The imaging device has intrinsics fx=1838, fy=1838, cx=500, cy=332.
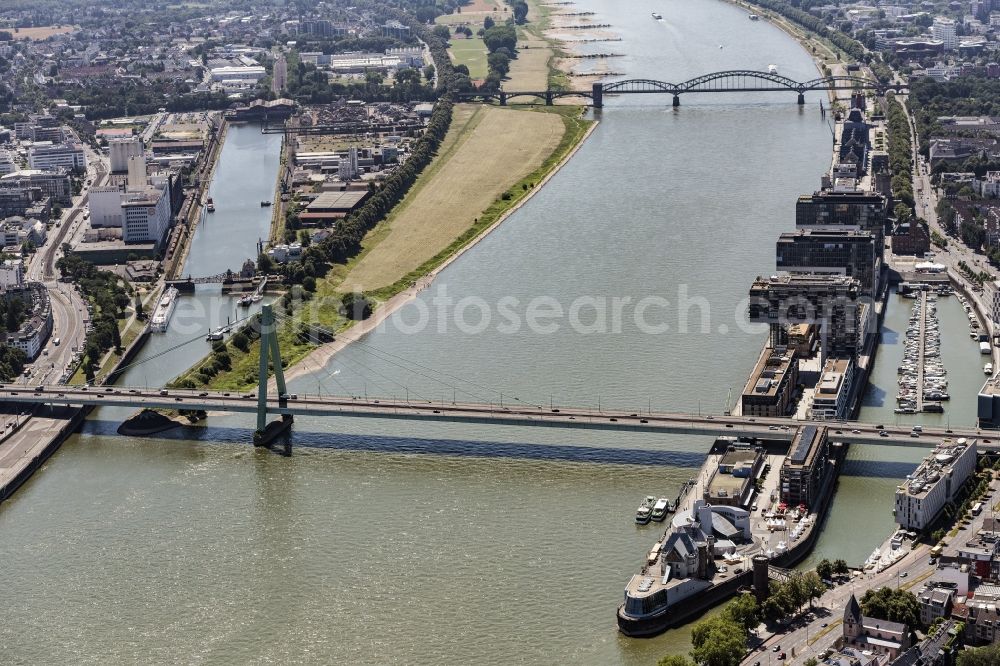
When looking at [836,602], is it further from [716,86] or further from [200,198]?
[716,86]

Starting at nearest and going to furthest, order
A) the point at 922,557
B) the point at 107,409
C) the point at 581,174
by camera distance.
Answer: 1. the point at 922,557
2. the point at 107,409
3. the point at 581,174

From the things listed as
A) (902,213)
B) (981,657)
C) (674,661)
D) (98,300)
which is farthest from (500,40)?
(981,657)

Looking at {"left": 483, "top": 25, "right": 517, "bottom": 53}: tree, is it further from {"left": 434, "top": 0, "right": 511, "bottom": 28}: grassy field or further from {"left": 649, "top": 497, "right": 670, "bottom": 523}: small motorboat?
{"left": 649, "top": 497, "right": 670, "bottom": 523}: small motorboat

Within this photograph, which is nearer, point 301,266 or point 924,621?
point 924,621

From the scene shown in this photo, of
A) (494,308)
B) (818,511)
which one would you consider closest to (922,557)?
(818,511)

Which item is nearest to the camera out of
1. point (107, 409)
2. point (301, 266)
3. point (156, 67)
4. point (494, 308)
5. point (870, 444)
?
point (870, 444)

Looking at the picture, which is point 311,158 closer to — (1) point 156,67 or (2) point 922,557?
(1) point 156,67

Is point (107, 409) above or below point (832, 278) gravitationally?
below
